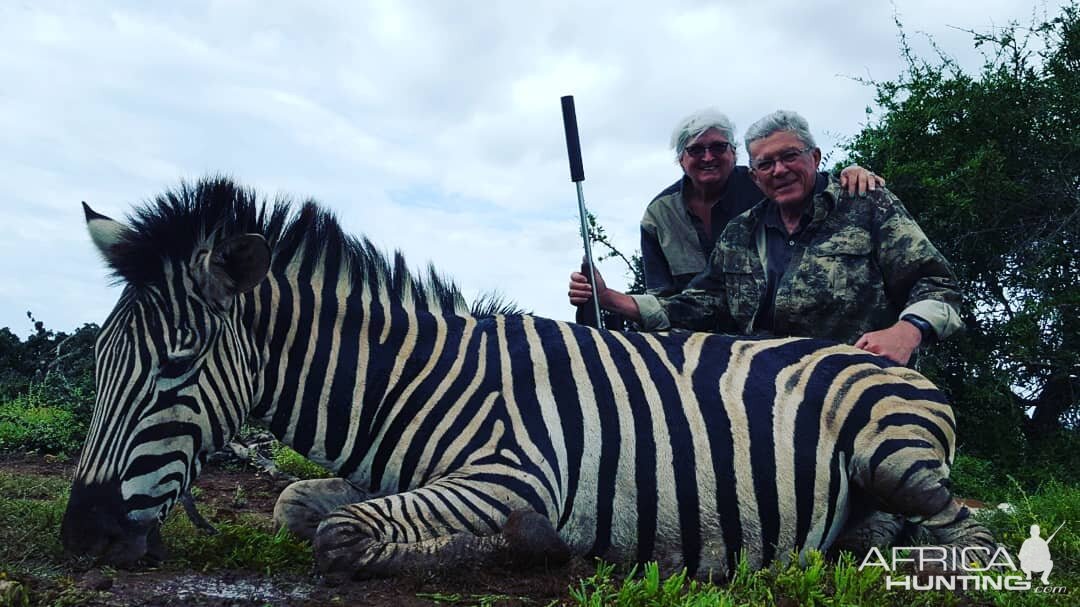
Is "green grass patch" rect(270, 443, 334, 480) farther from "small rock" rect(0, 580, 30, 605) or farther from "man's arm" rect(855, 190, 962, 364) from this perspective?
"man's arm" rect(855, 190, 962, 364)

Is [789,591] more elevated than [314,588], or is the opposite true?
[314,588]

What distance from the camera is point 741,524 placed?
343 centimetres

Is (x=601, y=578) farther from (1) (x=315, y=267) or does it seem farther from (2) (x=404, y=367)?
(1) (x=315, y=267)

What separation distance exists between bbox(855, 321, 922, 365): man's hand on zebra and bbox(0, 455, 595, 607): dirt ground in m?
1.77

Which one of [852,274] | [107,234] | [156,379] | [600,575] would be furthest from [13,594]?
[852,274]

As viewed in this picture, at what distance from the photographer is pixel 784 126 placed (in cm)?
493

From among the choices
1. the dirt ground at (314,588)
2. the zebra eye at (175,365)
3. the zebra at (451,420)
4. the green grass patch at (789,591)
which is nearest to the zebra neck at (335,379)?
the zebra at (451,420)

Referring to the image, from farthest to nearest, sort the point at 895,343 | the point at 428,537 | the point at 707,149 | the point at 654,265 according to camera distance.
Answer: the point at 654,265, the point at 707,149, the point at 895,343, the point at 428,537

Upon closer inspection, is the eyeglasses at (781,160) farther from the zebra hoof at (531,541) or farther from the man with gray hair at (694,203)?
the zebra hoof at (531,541)

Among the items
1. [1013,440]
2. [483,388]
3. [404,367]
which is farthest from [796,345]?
[1013,440]

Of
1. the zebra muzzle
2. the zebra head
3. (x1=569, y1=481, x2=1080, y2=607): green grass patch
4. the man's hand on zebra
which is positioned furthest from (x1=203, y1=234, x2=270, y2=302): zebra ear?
the man's hand on zebra

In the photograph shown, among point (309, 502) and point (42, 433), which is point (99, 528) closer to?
point (309, 502)

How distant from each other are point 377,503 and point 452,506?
0.90 ft

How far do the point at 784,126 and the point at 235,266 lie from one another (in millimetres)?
3159
